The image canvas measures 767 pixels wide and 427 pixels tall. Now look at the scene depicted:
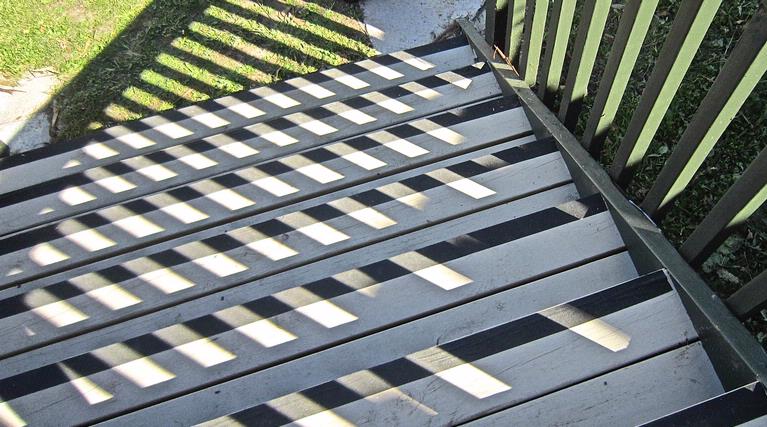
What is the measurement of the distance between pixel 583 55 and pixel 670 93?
0.37 m

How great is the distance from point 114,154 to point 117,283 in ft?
3.37

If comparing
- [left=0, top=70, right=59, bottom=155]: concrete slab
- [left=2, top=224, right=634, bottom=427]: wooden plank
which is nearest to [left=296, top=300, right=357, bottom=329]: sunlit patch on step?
[left=2, top=224, right=634, bottom=427]: wooden plank

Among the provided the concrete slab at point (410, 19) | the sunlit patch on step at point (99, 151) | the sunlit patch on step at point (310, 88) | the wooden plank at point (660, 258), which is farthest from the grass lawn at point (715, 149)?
the sunlit patch on step at point (99, 151)

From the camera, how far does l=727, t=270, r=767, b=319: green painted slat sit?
4.67 ft

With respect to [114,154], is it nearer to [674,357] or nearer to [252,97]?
[252,97]

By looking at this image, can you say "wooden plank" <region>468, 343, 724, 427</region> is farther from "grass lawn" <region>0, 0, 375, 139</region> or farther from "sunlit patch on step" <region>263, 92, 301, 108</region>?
"grass lawn" <region>0, 0, 375, 139</region>

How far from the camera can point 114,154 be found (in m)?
2.76

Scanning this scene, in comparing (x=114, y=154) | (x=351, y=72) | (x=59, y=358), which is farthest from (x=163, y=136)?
(x=59, y=358)

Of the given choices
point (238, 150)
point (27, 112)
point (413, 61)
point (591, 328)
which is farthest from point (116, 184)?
point (591, 328)

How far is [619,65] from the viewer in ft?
5.69

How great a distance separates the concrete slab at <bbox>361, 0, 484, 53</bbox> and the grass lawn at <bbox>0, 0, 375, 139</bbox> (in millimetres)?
110

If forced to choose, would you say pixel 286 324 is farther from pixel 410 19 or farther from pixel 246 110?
pixel 410 19

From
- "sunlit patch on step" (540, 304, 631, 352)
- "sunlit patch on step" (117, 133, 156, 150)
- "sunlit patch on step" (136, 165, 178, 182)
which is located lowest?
"sunlit patch on step" (136, 165, 178, 182)

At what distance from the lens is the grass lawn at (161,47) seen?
3434mm
